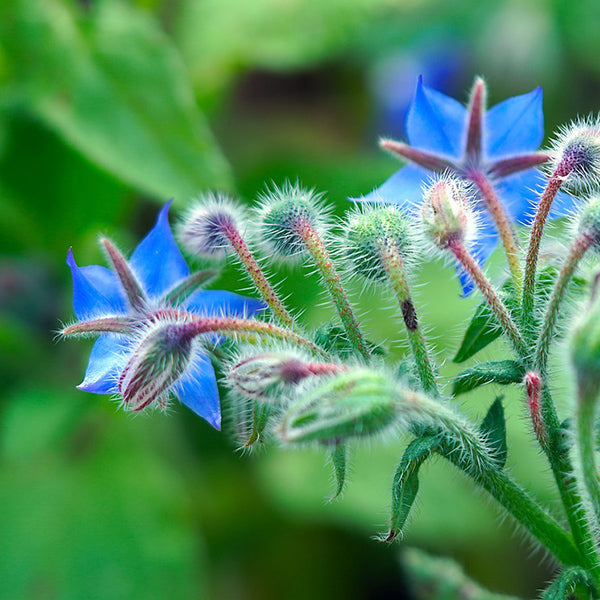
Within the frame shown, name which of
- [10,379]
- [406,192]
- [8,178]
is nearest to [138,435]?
[10,379]

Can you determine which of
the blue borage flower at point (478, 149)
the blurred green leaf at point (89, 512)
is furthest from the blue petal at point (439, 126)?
the blurred green leaf at point (89, 512)

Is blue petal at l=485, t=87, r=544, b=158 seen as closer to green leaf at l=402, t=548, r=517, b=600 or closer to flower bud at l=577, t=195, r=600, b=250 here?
flower bud at l=577, t=195, r=600, b=250

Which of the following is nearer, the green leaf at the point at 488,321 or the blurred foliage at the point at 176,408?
the green leaf at the point at 488,321

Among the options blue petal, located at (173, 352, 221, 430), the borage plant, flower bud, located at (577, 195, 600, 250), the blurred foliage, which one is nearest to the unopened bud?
the borage plant

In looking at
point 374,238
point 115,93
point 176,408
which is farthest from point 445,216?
point 176,408

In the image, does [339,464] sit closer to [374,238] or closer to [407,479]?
[407,479]

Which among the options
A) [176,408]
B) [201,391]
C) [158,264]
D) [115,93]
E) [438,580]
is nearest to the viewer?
[201,391]

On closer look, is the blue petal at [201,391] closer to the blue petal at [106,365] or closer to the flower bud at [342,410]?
the blue petal at [106,365]
